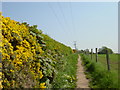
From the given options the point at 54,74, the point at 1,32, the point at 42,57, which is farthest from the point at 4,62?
the point at 54,74

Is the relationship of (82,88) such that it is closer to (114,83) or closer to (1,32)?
(114,83)

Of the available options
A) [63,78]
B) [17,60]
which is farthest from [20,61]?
[63,78]

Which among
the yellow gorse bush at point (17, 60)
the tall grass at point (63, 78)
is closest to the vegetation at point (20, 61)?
the yellow gorse bush at point (17, 60)

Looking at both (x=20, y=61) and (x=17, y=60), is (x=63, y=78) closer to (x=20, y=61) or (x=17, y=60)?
(x=20, y=61)

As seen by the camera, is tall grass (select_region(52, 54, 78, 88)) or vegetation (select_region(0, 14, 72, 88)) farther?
tall grass (select_region(52, 54, 78, 88))

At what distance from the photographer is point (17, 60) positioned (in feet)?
14.4

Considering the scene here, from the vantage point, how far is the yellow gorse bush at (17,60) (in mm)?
3936

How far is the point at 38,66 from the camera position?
5.41 meters

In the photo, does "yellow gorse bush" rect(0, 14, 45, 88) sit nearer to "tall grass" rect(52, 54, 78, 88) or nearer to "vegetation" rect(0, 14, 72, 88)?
"vegetation" rect(0, 14, 72, 88)

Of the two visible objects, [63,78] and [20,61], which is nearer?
[20,61]

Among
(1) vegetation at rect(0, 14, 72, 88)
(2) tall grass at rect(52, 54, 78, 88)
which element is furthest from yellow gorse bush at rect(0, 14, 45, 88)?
(2) tall grass at rect(52, 54, 78, 88)

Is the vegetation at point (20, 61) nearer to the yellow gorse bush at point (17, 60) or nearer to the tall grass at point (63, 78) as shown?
the yellow gorse bush at point (17, 60)

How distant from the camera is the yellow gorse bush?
12.9ft

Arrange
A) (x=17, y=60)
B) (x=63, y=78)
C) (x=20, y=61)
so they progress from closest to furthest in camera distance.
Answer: (x=17, y=60) → (x=20, y=61) → (x=63, y=78)
